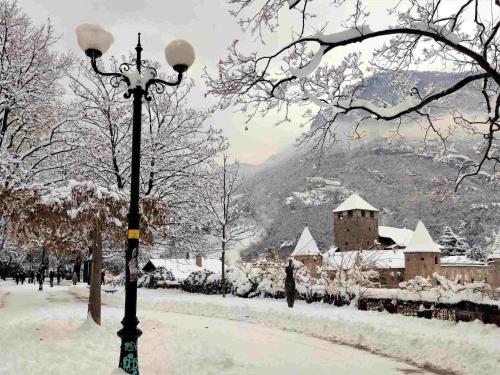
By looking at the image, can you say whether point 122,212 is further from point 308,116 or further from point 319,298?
point 319,298

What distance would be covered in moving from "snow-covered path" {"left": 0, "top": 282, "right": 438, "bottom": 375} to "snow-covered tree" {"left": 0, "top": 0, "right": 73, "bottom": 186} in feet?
21.6

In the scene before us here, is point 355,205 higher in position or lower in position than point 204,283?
higher

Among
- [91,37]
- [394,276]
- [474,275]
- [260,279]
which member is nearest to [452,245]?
[394,276]

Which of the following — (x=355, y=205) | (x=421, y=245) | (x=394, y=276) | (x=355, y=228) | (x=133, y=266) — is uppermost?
(x=355, y=205)

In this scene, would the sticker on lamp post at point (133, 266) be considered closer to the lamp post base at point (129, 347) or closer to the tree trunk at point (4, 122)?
the lamp post base at point (129, 347)

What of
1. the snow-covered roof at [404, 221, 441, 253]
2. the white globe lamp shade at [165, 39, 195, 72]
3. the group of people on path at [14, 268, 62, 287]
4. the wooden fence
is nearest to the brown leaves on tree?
the white globe lamp shade at [165, 39, 195, 72]

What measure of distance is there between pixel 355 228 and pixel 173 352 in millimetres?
75675

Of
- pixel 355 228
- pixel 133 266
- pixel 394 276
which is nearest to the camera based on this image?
pixel 133 266

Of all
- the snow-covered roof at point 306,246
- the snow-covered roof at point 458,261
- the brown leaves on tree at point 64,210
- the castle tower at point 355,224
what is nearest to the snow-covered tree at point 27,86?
the brown leaves on tree at point 64,210

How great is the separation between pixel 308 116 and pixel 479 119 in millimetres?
5147

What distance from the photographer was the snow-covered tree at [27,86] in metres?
16.9

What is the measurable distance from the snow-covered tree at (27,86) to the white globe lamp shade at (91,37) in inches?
384

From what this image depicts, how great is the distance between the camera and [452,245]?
78750 mm

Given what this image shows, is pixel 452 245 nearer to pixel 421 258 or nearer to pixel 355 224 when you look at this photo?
pixel 355 224
